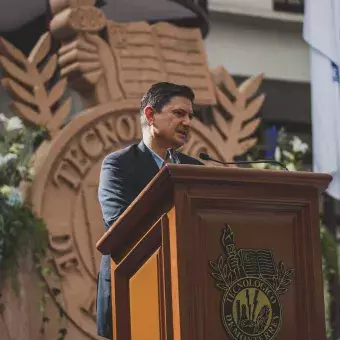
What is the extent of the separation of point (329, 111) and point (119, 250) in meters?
5.42

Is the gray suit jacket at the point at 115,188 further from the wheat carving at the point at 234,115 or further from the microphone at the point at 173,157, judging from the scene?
the wheat carving at the point at 234,115

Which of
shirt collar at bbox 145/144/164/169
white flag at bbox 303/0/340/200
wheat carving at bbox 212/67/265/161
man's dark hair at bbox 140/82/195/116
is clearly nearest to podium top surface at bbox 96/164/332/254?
shirt collar at bbox 145/144/164/169

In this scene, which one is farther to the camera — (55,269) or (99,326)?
(55,269)

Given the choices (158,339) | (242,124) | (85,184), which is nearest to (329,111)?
(242,124)

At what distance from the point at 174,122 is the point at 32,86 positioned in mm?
3227

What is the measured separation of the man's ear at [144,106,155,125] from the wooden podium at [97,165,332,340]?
2.15 feet

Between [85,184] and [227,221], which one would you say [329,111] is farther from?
[227,221]

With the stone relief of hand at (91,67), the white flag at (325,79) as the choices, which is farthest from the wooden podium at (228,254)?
the white flag at (325,79)

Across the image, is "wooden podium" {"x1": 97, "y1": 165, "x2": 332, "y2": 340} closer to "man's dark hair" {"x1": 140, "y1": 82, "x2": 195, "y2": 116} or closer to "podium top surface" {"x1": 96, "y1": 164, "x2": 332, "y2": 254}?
"podium top surface" {"x1": 96, "y1": 164, "x2": 332, "y2": 254}

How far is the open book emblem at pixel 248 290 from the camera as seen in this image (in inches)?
142

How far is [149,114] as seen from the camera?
4465 mm

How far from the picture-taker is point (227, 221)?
3678 mm

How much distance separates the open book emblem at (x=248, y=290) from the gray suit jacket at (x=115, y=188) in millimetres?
686

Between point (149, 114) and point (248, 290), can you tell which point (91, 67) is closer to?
point (149, 114)
